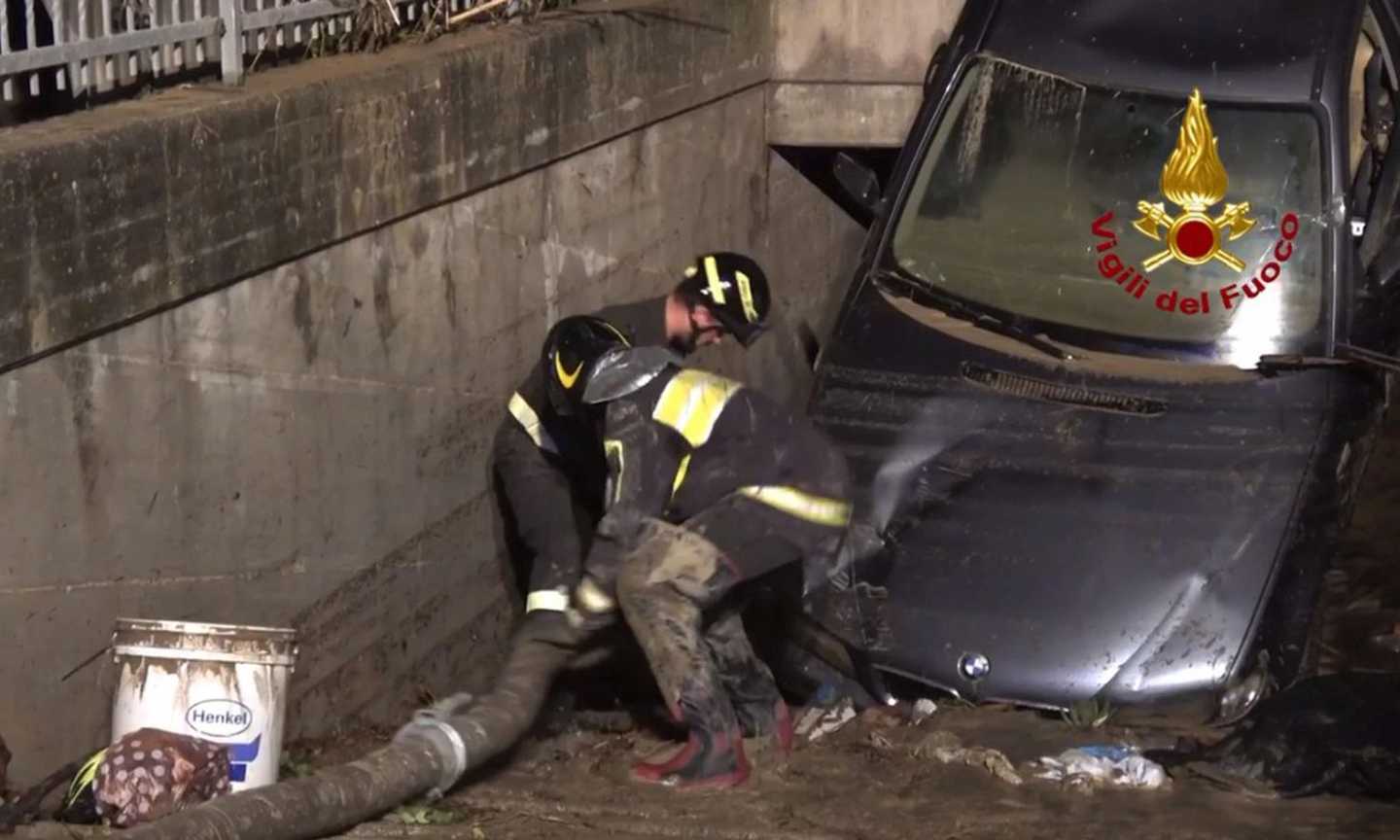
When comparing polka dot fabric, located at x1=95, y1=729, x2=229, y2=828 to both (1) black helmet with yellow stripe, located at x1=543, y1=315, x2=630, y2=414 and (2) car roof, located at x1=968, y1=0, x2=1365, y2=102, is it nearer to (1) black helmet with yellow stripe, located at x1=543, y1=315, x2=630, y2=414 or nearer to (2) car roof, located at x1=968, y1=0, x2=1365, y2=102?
(1) black helmet with yellow stripe, located at x1=543, y1=315, x2=630, y2=414

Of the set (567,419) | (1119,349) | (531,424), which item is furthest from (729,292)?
(1119,349)

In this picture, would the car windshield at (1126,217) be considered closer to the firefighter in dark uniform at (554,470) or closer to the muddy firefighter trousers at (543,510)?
the firefighter in dark uniform at (554,470)

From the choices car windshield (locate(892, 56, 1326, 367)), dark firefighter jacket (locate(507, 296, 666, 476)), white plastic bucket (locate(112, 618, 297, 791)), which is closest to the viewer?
Answer: white plastic bucket (locate(112, 618, 297, 791))

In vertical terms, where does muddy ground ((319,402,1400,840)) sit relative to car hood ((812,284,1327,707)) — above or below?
below

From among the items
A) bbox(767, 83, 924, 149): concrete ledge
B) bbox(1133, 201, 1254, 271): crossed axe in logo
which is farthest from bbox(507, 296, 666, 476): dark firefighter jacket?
bbox(767, 83, 924, 149): concrete ledge

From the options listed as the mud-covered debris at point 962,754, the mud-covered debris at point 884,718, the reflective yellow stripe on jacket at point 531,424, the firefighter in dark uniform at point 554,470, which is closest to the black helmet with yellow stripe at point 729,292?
the firefighter in dark uniform at point 554,470

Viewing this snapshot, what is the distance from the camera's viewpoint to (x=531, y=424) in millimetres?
6836

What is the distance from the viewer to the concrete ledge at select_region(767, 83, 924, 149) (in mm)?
10008

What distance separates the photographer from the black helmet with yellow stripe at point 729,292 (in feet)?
20.3

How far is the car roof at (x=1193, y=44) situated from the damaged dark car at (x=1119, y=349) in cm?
1

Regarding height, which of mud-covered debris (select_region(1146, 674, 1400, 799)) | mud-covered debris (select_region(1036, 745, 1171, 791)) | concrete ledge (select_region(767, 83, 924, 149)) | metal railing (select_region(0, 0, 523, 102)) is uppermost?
metal railing (select_region(0, 0, 523, 102))

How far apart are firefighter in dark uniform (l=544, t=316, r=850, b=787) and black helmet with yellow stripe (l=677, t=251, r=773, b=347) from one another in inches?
8.2

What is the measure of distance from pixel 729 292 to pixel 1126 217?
167cm

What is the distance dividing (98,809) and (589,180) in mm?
3654
